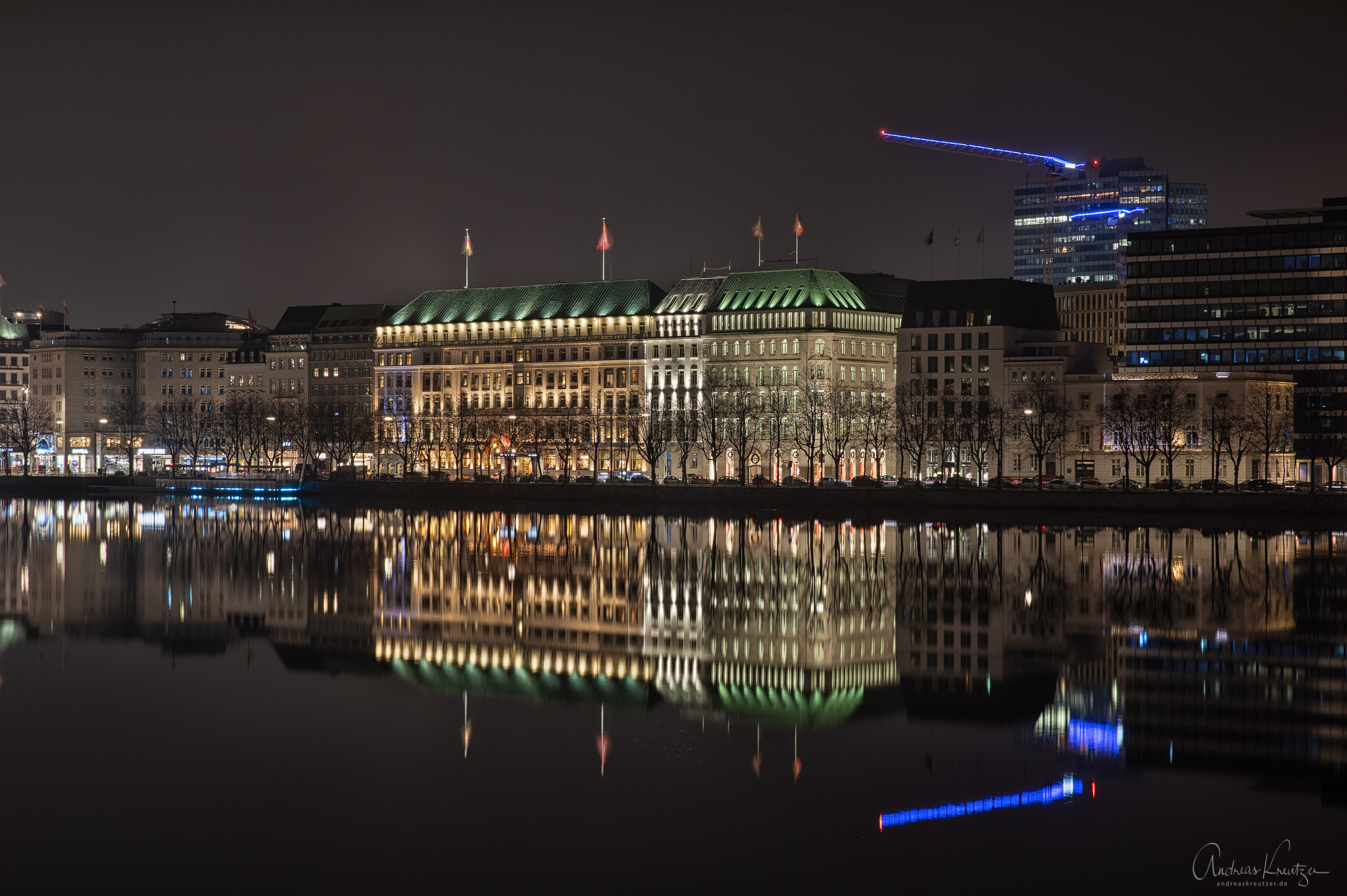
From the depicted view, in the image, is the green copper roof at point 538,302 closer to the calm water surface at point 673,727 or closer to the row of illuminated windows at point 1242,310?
the row of illuminated windows at point 1242,310

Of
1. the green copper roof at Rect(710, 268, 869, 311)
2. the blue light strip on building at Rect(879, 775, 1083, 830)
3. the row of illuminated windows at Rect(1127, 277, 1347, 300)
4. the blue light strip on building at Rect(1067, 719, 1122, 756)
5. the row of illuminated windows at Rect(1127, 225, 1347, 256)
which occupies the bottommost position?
the blue light strip on building at Rect(879, 775, 1083, 830)

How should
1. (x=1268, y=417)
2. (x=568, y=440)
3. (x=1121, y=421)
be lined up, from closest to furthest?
(x=1268, y=417), (x=1121, y=421), (x=568, y=440)

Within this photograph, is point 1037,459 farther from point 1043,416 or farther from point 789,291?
point 789,291

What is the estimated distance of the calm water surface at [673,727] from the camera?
78.1 ft

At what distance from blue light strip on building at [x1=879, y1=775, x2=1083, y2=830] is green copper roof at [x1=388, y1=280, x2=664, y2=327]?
15494cm

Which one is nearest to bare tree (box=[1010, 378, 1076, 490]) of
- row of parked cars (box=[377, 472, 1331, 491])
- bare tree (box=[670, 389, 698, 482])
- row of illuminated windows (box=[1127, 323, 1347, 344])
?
row of parked cars (box=[377, 472, 1331, 491])

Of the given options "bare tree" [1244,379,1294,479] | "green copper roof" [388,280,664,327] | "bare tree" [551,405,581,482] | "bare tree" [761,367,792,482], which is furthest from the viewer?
"green copper roof" [388,280,664,327]

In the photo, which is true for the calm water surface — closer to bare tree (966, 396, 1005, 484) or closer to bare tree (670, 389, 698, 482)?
bare tree (966, 396, 1005, 484)

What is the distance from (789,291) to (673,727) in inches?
5394

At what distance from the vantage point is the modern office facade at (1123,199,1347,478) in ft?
480

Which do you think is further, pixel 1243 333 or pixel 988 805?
pixel 1243 333

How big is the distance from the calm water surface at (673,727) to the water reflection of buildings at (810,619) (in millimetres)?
206

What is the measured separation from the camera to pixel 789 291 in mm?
167125

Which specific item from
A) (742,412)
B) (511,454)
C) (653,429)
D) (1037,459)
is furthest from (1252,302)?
(511,454)
